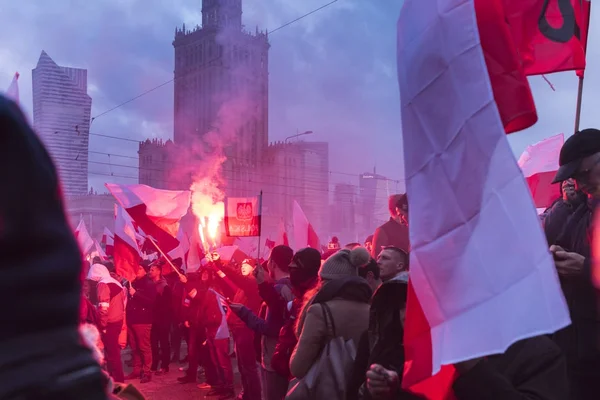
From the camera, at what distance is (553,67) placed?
3.67 metres

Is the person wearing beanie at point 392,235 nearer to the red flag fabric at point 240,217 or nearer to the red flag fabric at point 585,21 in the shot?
the red flag fabric at point 585,21

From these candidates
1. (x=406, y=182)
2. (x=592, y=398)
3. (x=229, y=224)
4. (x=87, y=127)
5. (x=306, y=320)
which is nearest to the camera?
(x=406, y=182)

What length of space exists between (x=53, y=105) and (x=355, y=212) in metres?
39.0

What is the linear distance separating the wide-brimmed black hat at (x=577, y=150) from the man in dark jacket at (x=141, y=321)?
9.26 m

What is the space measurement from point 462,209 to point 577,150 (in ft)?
4.72

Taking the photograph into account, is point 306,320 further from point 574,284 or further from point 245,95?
point 245,95

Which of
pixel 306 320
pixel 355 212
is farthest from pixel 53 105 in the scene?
pixel 306 320

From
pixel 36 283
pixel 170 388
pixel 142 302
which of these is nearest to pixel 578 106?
pixel 36 283

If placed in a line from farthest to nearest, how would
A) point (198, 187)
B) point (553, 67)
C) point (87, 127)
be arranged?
point (198, 187)
point (87, 127)
point (553, 67)

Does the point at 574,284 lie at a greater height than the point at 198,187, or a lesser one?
lesser

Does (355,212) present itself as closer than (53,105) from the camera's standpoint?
No

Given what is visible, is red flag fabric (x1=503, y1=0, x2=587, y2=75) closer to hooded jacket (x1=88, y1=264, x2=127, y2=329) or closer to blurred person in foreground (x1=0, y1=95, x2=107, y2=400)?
blurred person in foreground (x1=0, y1=95, x2=107, y2=400)

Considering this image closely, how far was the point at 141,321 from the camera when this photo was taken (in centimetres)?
1133

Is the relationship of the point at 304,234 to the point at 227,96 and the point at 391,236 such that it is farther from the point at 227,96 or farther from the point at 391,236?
the point at 227,96
